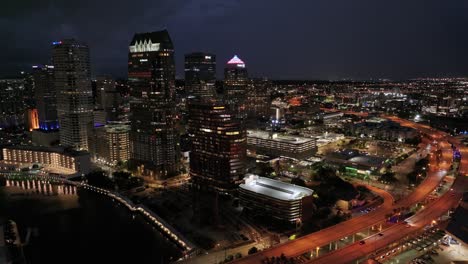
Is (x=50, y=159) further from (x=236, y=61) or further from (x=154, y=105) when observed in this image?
(x=236, y=61)

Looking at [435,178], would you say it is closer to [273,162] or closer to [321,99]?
[273,162]

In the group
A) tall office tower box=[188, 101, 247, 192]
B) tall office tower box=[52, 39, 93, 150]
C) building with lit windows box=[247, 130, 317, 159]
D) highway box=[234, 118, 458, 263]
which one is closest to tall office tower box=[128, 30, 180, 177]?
tall office tower box=[188, 101, 247, 192]

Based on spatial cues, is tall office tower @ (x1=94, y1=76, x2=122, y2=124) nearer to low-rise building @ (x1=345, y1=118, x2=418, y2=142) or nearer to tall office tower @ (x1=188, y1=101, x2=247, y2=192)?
tall office tower @ (x1=188, y1=101, x2=247, y2=192)

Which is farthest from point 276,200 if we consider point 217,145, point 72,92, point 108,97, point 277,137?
point 108,97

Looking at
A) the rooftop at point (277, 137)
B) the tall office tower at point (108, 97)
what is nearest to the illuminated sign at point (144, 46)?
the rooftop at point (277, 137)

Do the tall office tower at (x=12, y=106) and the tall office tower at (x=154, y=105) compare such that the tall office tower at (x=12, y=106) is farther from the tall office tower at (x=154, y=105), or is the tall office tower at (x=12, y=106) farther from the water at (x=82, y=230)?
the tall office tower at (x=154, y=105)

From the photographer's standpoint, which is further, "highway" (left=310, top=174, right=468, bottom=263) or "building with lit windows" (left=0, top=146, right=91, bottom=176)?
"building with lit windows" (left=0, top=146, right=91, bottom=176)

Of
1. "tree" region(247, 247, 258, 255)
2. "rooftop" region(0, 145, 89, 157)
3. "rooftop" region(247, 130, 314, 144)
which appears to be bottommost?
"tree" region(247, 247, 258, 255)
